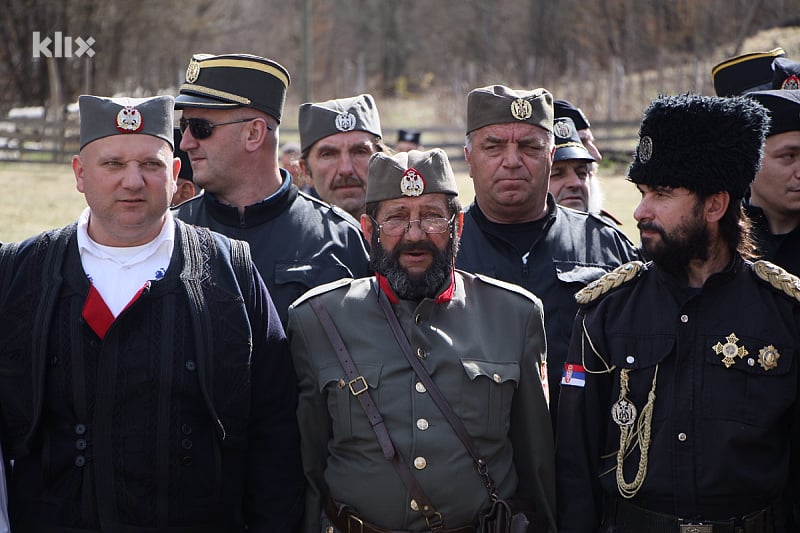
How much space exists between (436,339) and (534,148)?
1.34 meters

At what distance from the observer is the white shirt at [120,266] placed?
10.3ft

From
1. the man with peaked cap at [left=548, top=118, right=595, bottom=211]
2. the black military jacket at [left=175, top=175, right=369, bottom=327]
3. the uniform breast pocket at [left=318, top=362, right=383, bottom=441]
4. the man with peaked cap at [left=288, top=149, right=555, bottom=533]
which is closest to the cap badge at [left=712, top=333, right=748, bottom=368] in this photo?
the man with peaked cap at [left=288, top=149, right=555, bottom=533]

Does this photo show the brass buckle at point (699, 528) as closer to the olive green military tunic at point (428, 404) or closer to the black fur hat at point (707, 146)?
the olive green military tunic at point (428, 404)

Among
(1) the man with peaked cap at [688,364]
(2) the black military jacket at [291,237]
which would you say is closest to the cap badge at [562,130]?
(2) the black military jacket at [291,237]

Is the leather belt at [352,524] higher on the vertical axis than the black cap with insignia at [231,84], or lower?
lower

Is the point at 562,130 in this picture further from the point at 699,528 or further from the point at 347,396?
the point at 699,528

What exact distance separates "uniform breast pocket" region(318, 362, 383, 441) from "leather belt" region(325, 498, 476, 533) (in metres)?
0.25

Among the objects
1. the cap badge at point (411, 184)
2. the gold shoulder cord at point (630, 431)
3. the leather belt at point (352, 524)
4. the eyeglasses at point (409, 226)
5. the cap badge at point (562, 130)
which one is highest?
the cap badge at point (562, 130)

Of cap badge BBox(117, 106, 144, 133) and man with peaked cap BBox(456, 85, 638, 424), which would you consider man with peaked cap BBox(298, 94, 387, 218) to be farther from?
cap badge BBox(117, 106, 144, 133)

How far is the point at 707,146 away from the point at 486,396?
1.18 metres

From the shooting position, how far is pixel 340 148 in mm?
5605

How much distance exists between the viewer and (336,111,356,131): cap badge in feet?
18.3

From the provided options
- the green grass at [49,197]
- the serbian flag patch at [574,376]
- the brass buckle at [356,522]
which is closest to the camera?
the brass buckle at [356,522]

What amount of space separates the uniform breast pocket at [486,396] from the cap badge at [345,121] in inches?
100
